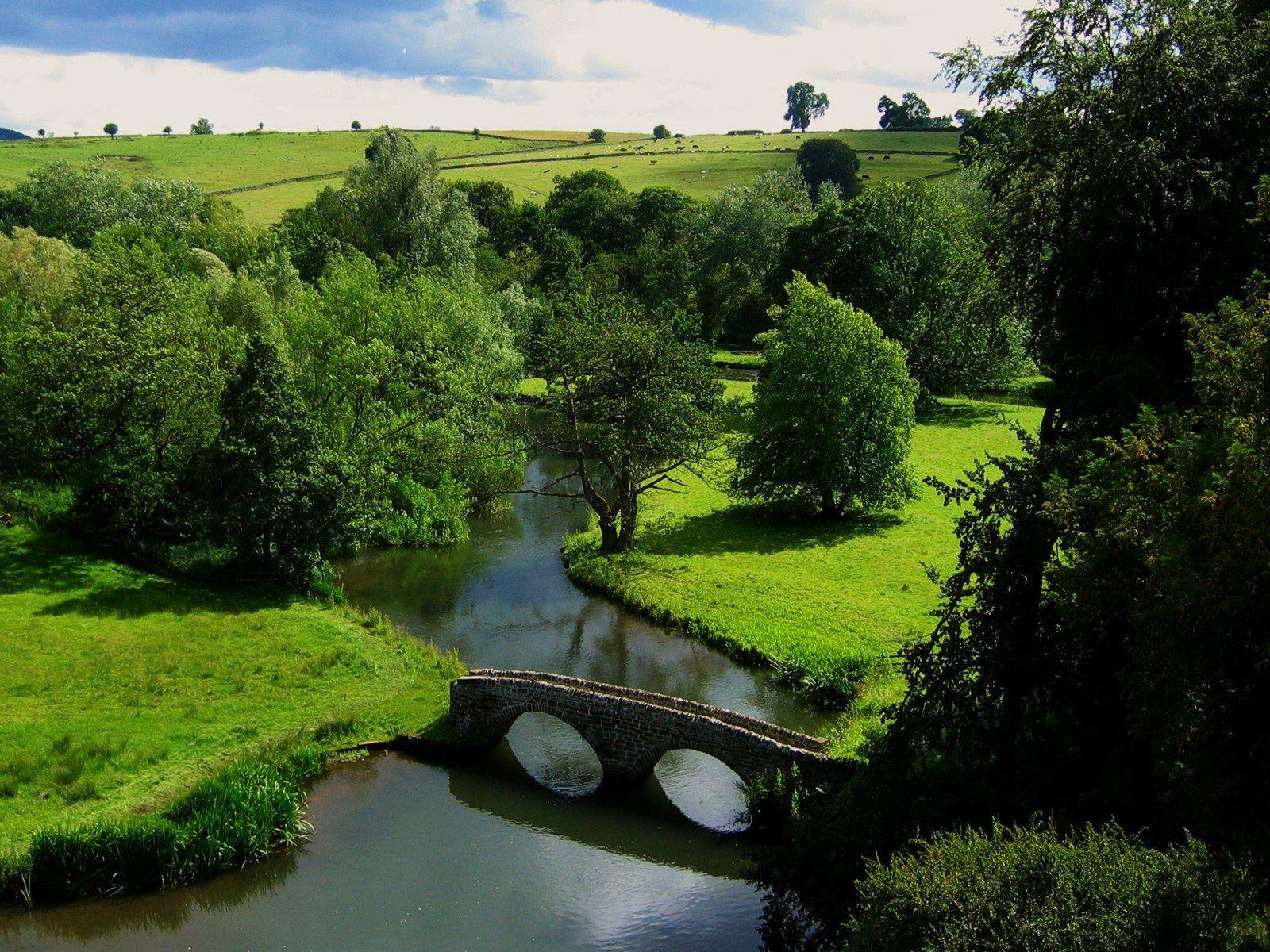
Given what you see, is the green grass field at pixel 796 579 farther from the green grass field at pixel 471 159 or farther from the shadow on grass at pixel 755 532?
the green grass field at pixel 471 159

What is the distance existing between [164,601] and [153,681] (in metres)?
6.22

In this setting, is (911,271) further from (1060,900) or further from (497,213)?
(497,213)

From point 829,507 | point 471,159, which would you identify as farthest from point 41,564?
point 471,159

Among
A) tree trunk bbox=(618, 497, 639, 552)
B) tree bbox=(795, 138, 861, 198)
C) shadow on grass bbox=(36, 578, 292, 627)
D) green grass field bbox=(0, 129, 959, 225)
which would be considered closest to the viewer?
shadow on grass bbox=(36, 578, 292, 627)

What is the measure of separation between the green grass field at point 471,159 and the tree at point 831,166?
3.19 meters

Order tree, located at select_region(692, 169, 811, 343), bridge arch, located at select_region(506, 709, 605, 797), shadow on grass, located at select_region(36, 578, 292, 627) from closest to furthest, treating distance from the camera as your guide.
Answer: bridge arch, located at select_region(506, 709, 605, 797) → shadow on grass, located at select_region(36, 578, 292, 627) → tree, located at select_region(692, 169, 811, 343)

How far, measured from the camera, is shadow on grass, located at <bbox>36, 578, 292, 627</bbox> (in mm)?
35562

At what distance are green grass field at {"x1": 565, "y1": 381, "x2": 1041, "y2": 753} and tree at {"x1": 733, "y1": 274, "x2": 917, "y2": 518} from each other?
66.0 inches

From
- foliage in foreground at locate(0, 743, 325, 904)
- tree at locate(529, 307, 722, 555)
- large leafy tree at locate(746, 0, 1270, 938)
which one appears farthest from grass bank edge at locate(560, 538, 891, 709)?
foliage in foreground at locate(0, 743, 325, 904)

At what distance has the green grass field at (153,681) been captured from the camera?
2641cm

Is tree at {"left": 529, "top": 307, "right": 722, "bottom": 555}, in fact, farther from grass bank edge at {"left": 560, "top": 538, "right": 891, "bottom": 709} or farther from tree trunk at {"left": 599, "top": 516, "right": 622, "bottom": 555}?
grass bank edge at {"left": 560, "top": 538, "right": 891, "bottom": 709}

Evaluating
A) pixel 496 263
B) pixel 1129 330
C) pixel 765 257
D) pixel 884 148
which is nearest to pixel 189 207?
pixel 496 263

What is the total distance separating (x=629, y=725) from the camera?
27594 millimetres

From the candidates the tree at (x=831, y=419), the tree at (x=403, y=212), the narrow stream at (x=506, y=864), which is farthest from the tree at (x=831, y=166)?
the narrow stream at (x=506, y=864)
